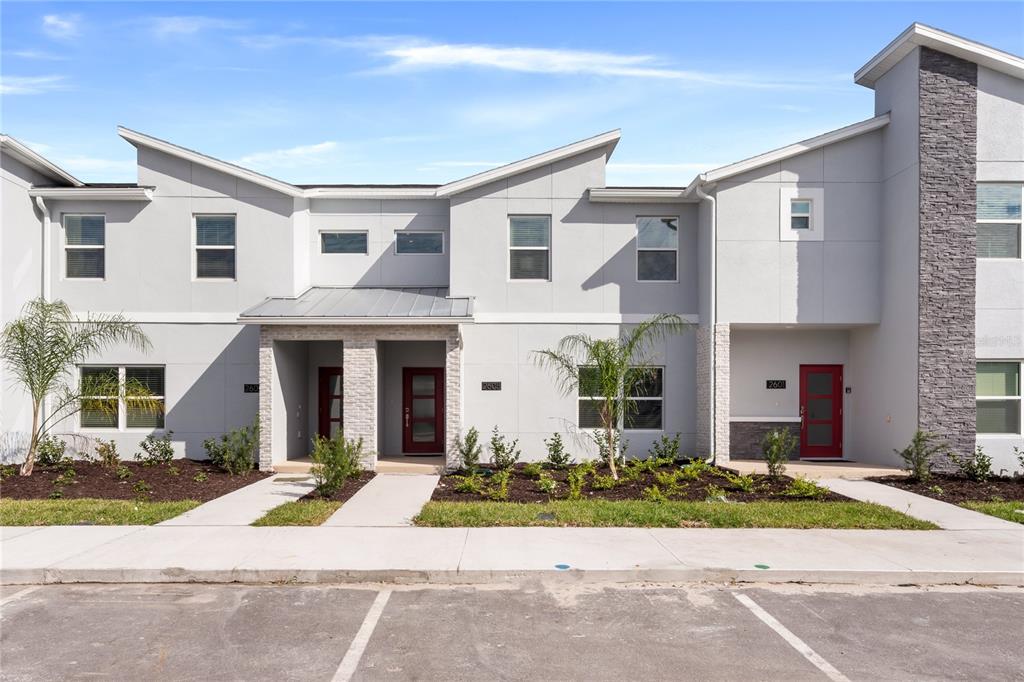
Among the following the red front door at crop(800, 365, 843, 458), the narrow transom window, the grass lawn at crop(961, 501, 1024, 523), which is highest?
the narrow transom window

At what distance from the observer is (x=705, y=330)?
1586 cm

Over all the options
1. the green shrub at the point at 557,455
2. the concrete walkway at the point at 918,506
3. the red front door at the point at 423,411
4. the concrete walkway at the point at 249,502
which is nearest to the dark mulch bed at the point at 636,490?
the concrete walkway at the point at 918,506

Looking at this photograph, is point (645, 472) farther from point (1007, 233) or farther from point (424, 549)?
point (1007, 233)

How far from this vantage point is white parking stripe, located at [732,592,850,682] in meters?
5.47

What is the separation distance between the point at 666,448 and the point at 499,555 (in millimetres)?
8604

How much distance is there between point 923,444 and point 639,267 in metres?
6.99

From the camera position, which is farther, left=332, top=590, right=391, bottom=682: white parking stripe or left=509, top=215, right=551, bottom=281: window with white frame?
left=509, top=215, right=551, bottom=281: window with white frame

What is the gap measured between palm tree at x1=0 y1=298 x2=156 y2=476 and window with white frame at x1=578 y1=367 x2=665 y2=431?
32.3ft

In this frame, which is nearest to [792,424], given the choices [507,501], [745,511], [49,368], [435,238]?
[745,511]

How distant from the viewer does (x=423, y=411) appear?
1753 cm

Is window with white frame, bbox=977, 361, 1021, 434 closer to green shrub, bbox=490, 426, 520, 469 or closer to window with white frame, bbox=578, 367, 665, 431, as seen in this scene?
window with white frame, bbox=578, 367, 665, 431

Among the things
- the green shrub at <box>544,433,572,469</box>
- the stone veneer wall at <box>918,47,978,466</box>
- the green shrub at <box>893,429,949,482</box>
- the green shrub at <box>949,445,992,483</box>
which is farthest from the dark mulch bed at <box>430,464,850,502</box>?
the stone veneer wall at <box>918,47,978,466</box>

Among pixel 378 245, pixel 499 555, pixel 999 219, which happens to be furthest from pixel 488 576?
pixel 999 219

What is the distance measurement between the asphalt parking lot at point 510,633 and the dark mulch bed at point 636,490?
4351 mm
